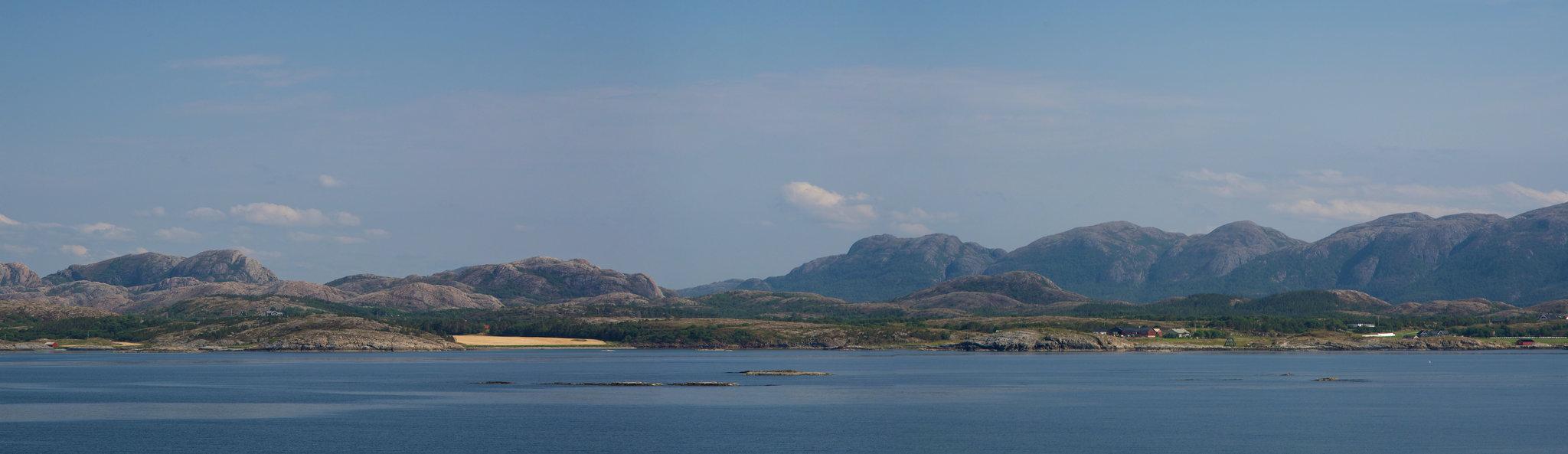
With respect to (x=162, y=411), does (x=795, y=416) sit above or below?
above

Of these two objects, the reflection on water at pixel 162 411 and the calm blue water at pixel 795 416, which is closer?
the calm blue water at pixel 795 416

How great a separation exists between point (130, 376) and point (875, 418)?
128 meters

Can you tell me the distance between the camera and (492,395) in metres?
143

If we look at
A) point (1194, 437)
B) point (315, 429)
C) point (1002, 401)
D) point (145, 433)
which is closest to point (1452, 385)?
point (1002, 401)

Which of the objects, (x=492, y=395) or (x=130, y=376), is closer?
(x=492, y=395)

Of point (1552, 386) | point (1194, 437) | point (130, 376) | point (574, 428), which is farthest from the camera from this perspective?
point (130, 376)

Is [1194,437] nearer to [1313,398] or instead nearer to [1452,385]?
[1313,398]

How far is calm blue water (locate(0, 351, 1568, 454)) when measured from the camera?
93.9 metres

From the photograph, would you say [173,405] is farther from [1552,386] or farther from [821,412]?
[1552,386]

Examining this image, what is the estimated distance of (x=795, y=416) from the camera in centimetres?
11612

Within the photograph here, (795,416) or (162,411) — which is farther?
(162,411)

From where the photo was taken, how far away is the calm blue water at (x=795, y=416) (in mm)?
93875

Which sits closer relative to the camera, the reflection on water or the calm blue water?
the calm blue water

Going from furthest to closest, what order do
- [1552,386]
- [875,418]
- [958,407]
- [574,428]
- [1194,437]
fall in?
1. [1552,386]
2. [958,407]
3. [875,418]
4. [574,428]
5. [1194,437]
